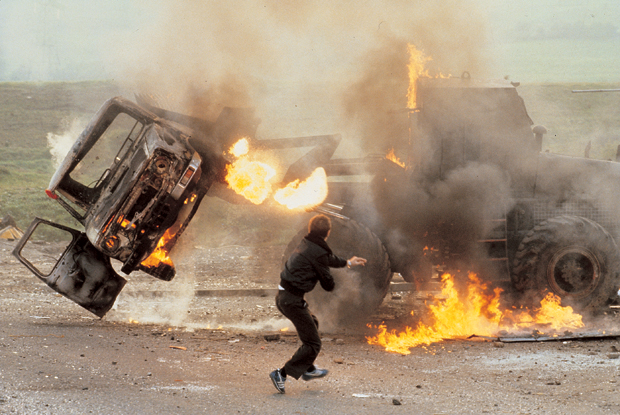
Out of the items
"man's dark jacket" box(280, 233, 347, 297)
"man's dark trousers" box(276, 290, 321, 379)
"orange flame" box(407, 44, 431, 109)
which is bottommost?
"man's dark trousers" box(276, 290, 321, 379)

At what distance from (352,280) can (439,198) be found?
5.64ft

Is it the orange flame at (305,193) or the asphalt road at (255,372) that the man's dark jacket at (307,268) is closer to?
the asphalt road at (255,372)

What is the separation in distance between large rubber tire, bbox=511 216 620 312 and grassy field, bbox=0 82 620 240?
11.6 metres

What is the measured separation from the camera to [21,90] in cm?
4956

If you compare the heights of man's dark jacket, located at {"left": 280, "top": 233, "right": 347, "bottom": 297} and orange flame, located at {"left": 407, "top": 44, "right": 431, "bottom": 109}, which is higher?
orange flame, located at {"left": 407, "top": 44, "right": 431, "bottom": 109}

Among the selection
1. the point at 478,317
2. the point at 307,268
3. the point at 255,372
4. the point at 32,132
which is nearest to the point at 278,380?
the point at 255,372

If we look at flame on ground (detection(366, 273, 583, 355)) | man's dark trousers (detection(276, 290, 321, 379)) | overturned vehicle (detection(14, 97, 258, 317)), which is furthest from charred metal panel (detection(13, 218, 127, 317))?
flame on ground (detection(366, 273, 583, 355))

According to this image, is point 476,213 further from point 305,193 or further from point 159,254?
point 159,254

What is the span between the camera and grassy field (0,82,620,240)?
21.5m

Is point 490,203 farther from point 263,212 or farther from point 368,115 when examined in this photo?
point 263,212

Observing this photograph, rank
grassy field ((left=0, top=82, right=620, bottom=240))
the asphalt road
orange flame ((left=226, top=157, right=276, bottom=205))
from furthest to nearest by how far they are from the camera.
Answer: grassy field ((left=0, top=82, right=620, bottom=240))
orange flame ((left=226, top=157, right=276, bottom=205))
the asphalt road

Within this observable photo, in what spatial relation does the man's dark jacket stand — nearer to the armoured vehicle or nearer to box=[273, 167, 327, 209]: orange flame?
box=[273, 167, 327, 209]: orange flame

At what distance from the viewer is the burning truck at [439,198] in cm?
770

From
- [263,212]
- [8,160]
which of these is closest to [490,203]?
[263,212]
